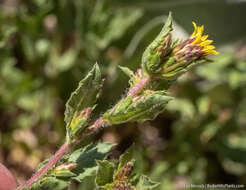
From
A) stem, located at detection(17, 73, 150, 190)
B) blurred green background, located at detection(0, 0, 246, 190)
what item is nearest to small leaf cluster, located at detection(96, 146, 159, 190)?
stem, located at detection(17, 73, 150, 190)

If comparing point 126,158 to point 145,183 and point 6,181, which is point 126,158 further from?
point 6,181

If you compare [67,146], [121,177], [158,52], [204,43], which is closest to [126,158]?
[121,177]

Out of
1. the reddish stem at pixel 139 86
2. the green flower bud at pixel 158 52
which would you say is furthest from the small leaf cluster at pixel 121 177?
the green flower bud at pixel 158 52

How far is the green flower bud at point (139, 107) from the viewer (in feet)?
4.43

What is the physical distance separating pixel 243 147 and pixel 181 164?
721mm

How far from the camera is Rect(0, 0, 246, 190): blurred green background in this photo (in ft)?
9.88

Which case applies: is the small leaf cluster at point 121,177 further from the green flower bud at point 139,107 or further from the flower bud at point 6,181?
the flower bud at point 6,181

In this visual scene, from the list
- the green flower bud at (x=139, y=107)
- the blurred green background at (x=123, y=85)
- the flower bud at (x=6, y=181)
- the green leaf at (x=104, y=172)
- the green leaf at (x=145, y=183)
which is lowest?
the green leaf at (x=145, y=183)

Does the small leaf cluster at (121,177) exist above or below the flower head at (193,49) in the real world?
below

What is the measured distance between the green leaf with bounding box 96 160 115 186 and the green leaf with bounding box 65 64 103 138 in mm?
188

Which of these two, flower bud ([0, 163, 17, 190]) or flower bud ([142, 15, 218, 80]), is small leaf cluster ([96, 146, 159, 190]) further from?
flower bud ([0, 163, 17, 190])

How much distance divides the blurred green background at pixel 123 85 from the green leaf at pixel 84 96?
5.07 feet

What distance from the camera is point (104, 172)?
4.82 feet

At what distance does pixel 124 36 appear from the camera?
340cm
